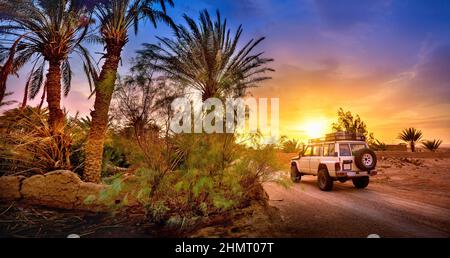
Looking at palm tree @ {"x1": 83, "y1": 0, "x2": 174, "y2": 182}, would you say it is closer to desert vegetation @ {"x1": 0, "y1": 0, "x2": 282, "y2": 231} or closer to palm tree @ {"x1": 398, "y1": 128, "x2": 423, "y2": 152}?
desert vegetation @ {"x1": 0, "y1": 0, "x2": 282, "y2": 231}

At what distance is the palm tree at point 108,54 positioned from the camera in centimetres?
1027

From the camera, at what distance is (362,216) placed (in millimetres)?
7105

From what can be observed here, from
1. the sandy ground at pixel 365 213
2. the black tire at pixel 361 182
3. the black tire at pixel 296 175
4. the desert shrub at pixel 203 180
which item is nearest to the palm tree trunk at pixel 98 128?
the desert shrub at pixel 203 180

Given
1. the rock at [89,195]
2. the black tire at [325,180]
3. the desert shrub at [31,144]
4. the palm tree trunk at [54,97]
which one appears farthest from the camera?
the black tire at [325,180]

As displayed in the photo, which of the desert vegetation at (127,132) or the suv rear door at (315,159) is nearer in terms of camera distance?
the desert vegetation at (127,132)

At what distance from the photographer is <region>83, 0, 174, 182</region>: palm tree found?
404 inches

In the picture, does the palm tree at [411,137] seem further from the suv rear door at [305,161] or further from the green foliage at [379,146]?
the suv rear door at [305,161]

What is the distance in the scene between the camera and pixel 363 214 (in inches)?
288

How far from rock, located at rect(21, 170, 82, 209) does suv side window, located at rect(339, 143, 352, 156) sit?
9.12 metres

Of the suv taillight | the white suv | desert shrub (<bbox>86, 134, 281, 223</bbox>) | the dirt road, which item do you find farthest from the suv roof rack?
desert shrub (<bbox>86, 134, 281, 223</bbox>)
